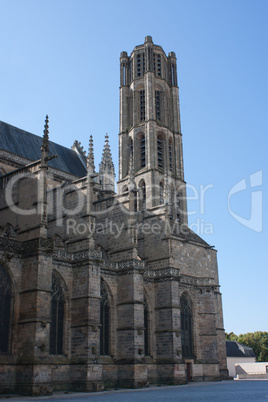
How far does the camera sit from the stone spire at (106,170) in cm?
4012

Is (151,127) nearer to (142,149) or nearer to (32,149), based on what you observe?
(142,149)

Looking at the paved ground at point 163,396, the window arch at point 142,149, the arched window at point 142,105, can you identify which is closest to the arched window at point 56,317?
the paved ground at point 163,396

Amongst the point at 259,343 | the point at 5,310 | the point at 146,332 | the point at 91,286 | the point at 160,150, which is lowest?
the point at 259,343

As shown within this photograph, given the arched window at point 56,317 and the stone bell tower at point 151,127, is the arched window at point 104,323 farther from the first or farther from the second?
the stone bell tower at point 151,127

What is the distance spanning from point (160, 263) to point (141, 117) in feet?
77.2

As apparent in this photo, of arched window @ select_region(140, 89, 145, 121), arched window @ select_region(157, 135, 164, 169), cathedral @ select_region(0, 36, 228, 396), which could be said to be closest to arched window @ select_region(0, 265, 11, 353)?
cathedral @ select_region(0, 36, 228, 396)

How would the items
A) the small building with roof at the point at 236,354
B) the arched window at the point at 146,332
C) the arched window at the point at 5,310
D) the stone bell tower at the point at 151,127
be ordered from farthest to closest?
1. the small building with roof at the point at 236,354
2. the stone bell tower at the point at 151,127
3. the arched window at the point at 146,332
4. the arched window at the point at 5,310

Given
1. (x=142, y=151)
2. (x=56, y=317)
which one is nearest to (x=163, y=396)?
(x=56, y=317)

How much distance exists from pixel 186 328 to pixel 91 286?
1046cm

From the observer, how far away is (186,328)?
31344 mm

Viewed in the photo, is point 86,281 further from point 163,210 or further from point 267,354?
point 267,354

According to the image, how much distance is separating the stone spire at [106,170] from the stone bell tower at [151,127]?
342cm

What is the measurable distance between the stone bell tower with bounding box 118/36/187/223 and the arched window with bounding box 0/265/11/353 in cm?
2355

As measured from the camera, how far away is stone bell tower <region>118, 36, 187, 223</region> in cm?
4597
